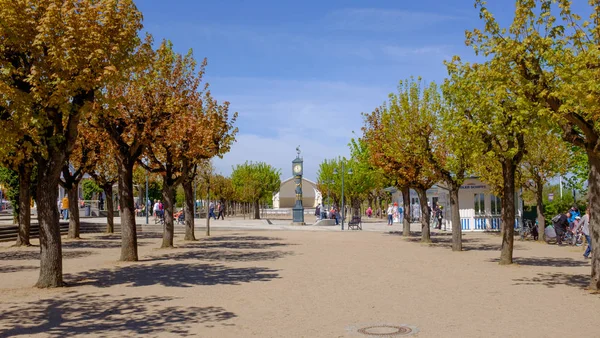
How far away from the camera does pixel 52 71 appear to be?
13086mm

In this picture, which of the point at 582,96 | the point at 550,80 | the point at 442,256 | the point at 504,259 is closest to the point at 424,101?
the point at 442,256

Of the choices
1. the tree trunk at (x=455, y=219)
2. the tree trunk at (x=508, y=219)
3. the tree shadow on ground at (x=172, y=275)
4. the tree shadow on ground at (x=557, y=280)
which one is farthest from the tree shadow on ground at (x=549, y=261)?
the tree shadow on ground at (x=172, y=275)

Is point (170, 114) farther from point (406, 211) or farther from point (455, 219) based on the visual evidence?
point (406, 211)

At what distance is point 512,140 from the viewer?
17.4 metres

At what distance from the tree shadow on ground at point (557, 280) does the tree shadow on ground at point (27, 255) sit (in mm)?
13896

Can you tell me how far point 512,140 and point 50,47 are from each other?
1164 centimetres

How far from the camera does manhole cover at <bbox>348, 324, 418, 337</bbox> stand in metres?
8.52

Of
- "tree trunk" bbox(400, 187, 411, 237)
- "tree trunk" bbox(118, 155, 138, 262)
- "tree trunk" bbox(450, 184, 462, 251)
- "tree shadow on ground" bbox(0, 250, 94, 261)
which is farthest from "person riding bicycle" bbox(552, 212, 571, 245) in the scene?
"tree shadow on ground" bbox(0, 250, 94, 261)

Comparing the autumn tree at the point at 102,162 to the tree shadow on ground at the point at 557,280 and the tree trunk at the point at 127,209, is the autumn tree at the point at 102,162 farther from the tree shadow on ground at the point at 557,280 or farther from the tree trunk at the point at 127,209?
the tree shadow on ground at the point at 557,280

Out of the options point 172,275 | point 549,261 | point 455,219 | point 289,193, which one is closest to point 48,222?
point 172,275

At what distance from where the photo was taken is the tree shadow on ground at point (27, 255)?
20484mm

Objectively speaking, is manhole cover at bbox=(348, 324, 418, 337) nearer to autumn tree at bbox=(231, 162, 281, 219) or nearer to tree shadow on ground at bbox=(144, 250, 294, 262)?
tree shadow on ground at bbox=(144, 250, 294, 262)

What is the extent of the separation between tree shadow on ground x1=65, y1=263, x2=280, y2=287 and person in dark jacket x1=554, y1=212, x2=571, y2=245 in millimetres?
16021

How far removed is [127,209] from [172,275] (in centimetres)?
401
